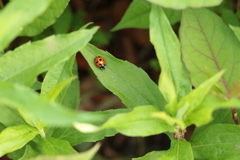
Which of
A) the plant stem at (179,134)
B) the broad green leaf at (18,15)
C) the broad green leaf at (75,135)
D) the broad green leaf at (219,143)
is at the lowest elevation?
the broad green leaf at (219,143)

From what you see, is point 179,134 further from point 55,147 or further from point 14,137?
point 14,137

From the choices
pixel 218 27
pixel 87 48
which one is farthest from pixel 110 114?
pixel 218 27

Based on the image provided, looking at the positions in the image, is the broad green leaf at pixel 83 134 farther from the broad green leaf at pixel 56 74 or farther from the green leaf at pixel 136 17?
the green leaf at pixel 136 17

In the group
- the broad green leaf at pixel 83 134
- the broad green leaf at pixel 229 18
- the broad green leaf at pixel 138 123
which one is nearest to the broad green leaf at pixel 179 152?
the broad green leaf at pixel 138 123

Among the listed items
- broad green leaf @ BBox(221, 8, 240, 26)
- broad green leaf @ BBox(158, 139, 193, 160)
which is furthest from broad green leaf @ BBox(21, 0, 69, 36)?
broad green leaf @ BBox(221, 8, 240, 26)

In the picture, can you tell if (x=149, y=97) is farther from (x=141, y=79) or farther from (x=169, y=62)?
(x=169, y=62)

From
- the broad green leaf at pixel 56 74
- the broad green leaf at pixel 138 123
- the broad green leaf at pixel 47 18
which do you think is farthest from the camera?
the broad green leaf at pixel 47 18

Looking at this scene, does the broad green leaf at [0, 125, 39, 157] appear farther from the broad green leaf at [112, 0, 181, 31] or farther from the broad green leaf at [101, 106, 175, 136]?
the broad green leaf at [112, 0, 181, 31]
